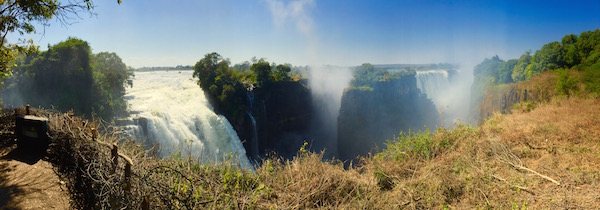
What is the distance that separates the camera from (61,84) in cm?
1648

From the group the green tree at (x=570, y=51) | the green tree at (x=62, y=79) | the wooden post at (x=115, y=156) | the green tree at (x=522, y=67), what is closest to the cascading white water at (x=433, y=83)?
the green tree at (x=522, y=67)

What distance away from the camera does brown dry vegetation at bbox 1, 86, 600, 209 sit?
3482mm

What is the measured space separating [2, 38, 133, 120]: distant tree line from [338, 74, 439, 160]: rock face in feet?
79.7

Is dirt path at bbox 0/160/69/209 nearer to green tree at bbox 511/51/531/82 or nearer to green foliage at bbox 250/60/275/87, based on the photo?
green foliage at bbox 250/60/275/87

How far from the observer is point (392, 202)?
5023mm

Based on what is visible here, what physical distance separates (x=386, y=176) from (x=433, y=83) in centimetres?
5470

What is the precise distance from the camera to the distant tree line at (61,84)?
1623cm

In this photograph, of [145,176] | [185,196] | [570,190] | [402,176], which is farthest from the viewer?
[402,176]

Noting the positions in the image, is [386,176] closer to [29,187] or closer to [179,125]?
[29,187]

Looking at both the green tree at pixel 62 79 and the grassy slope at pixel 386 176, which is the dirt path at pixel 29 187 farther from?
the green tree at pixel 62 79

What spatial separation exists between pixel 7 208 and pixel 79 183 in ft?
4.76

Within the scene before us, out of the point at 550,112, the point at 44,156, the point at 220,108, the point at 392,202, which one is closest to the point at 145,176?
the point at 392,202

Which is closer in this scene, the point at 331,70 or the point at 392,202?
the point at 392,202

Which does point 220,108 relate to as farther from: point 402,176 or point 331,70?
point 331,70
